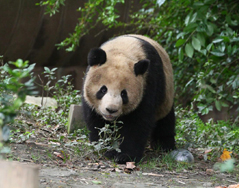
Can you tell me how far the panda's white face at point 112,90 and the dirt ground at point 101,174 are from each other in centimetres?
60

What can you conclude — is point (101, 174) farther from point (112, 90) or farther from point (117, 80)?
point (117, 80)

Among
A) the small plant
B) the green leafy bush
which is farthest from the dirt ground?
the small plant

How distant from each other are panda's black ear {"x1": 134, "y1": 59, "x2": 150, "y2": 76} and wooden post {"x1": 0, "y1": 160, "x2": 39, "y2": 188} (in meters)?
2.98

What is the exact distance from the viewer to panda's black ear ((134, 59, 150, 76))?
4309mm

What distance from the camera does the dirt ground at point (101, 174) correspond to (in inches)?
129

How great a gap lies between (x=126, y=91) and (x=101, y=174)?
1009mm

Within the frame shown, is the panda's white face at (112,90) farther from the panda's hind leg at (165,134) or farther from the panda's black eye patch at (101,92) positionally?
the panda's hind leg at (165,134)

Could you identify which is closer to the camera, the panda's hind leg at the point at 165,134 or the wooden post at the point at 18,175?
the wooden post at the point at 18,175

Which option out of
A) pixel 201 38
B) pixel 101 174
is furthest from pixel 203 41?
pixel 101 174

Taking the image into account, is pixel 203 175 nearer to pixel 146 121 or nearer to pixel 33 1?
pixel 146 121

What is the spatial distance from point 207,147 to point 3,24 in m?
5.36

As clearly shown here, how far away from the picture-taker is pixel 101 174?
12.0ft

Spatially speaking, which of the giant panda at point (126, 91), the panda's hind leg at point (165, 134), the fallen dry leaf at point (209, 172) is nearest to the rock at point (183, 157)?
the fallen dry leaf at point (209, 172)

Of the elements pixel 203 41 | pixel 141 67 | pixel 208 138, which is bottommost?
pixel 208 138
